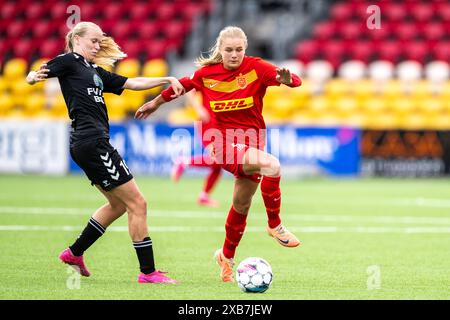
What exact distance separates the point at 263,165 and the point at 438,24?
62.8 ft

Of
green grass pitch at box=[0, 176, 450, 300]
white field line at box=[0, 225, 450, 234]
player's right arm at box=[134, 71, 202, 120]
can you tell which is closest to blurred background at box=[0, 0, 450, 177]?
green grass pitch at box=[0, 176, 450, 300]

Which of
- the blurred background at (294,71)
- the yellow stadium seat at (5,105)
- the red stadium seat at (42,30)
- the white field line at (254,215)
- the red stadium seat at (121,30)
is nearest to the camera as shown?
the white field line at (254,215)

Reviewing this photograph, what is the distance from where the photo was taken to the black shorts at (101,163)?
802 centimetres

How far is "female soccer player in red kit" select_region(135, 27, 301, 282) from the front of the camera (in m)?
8.39

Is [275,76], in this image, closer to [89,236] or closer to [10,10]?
[89,236]

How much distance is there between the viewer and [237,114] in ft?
28.3

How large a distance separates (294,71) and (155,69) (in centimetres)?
361

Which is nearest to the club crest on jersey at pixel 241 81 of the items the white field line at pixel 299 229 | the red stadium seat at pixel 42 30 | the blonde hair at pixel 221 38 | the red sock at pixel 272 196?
the blonde hair at pixel 221 38

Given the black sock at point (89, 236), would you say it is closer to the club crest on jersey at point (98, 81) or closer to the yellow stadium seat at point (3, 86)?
the club crest on jersey at point (98, 81)

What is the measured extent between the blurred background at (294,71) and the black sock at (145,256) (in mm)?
13542

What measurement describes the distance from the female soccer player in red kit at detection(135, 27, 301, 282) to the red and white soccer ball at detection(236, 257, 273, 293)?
69cm
